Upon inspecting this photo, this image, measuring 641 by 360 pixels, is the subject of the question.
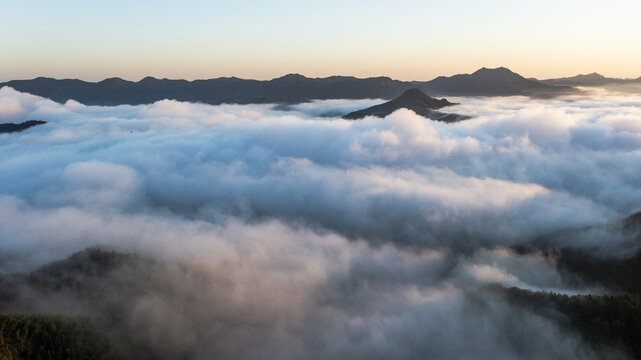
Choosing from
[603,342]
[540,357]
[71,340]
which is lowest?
[540,357]

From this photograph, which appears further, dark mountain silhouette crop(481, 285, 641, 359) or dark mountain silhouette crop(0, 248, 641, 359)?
dark mountain silhouette crop(481, 285, 641, 359)

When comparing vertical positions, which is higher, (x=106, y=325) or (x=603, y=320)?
(x=603, y=320)

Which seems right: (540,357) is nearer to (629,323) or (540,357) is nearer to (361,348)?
(629,323)

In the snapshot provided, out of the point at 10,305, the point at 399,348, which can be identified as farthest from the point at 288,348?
the point at 10,305

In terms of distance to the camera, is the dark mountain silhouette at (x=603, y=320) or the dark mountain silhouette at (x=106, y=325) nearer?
the dark mountain silhouette at (x=106, y=325)

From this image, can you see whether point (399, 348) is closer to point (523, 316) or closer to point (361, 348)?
point (361, 348)

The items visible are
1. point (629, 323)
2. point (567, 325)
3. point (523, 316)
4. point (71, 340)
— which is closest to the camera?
point (71, 340)

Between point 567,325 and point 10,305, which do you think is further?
point 10,305

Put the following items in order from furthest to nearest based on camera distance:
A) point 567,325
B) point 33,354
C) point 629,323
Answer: point 567,325
point 629,323
point 33,354

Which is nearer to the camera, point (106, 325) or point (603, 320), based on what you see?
point (603, 320)

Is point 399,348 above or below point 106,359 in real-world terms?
below
